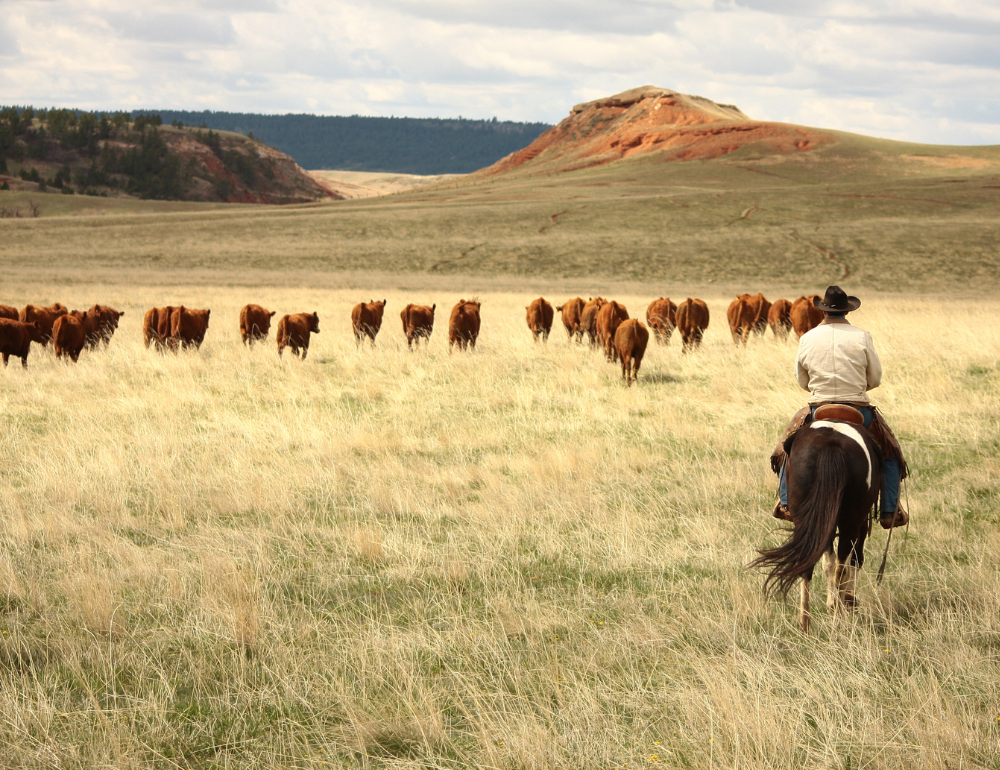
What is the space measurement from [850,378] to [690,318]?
11388 millimetres

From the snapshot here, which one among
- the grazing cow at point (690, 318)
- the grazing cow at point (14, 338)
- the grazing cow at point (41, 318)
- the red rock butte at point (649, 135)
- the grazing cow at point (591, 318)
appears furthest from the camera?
the red rock butte at point (649, 135)

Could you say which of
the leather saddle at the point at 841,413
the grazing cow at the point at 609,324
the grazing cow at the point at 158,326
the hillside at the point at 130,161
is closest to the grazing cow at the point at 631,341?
the grazing cow at the point at 609,324

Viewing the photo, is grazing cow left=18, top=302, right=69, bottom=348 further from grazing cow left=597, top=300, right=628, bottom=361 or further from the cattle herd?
grazing cow left=597, top=300, right=628, bottom=361

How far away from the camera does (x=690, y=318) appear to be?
15.8 metres

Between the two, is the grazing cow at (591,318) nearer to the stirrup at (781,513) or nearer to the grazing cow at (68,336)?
the grazing cow at (68,336)

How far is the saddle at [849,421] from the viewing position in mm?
4426

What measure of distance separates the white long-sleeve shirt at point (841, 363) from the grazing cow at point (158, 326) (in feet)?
44.2

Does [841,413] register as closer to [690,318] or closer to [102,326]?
[690,318]

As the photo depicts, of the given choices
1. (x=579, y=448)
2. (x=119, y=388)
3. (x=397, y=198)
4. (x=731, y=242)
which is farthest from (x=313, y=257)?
(x=397, y=198)

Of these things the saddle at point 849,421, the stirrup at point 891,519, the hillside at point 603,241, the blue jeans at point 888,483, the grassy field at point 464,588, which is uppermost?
the hillside at point 603,241

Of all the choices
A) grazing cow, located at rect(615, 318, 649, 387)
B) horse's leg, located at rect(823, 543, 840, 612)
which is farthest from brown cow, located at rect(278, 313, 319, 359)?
horse's leg, located at rect(823, 543, 840, 612)

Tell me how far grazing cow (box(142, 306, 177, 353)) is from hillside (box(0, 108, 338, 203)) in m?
116

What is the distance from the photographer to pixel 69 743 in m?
3.31

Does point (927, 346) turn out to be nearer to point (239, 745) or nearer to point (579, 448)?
point (579, 448)
